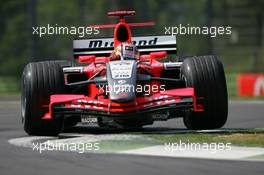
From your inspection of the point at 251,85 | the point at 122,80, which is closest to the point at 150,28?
the point at 251,85

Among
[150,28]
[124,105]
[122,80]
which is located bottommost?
[124,105]

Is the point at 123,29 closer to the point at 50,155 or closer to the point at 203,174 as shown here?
the point at 50,155

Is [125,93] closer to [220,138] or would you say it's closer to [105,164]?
[220,138]

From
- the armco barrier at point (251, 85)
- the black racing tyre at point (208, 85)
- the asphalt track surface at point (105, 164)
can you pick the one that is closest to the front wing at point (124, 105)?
the black racing tyre at point (208, 85)

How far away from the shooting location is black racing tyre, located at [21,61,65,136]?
1407cm

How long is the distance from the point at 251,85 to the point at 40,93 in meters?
19.2

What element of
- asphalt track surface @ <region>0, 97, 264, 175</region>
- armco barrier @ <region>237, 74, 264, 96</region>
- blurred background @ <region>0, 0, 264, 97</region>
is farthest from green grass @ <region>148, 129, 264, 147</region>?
blurred background @ <region>0, 0, 264, 97</region>

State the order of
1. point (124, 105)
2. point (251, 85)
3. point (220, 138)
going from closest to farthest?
point (220, 138) → point (124, 105) → point (251, 85)

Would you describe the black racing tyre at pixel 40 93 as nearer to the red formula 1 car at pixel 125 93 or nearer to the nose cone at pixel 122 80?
the red formula 1 car at pixel 125 93

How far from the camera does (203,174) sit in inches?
376

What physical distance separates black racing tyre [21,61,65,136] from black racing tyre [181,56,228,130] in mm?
1938

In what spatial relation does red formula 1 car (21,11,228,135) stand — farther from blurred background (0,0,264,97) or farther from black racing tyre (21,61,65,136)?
blurred background (0,0,264,97)

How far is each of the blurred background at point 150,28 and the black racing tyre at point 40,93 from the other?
87.1ft

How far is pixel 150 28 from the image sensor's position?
62.8m
